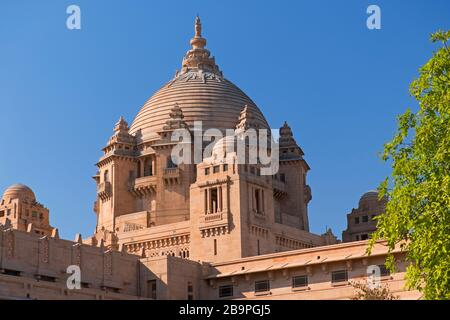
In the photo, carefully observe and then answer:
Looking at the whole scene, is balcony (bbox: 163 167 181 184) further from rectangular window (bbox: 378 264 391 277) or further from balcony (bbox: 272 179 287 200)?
rectangular window (bbox: 378 264 391 277)

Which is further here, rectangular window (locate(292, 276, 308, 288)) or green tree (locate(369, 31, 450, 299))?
rectangular window (locate(292, 276, 308, 288))

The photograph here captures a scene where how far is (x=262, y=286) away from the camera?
229ft

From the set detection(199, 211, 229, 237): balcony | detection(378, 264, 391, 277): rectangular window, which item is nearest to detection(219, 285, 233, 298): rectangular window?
detection(199, 211, 229, 237): balcony

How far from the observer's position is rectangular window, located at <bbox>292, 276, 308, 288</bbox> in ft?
223

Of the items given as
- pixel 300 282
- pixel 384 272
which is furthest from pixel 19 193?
pixel 384 272

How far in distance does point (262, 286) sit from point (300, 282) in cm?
329

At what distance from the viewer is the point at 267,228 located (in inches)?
3221

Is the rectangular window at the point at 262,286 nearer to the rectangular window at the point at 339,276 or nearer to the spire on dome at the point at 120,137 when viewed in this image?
the rectangular window at the point at 339,276

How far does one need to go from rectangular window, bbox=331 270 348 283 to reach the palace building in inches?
3.6

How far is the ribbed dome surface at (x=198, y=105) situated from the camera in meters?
102

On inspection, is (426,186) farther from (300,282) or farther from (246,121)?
(246,121)

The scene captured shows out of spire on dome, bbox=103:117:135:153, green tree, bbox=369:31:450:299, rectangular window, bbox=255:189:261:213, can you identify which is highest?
spire on dome, bbox=103:117:135:153
